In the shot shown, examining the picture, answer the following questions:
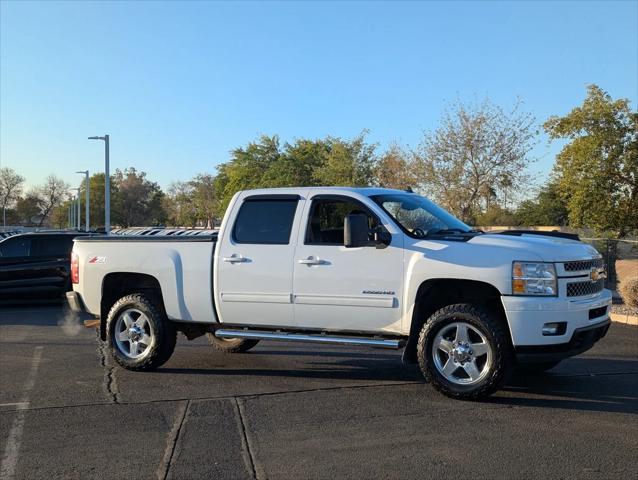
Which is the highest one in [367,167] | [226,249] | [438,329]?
[367,167]

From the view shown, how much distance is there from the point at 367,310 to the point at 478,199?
60.4 ft

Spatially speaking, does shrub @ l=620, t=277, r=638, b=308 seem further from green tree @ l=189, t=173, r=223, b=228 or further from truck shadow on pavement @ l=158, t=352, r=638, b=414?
green tree @ l=189, t=173, r=223, b=228

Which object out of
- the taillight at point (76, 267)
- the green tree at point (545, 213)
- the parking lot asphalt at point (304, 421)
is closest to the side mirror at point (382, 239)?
the parking lot asphalt at point (304, 421)

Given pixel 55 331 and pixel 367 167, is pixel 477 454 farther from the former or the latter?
pixel 367 167

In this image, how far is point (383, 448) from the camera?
5008 mm

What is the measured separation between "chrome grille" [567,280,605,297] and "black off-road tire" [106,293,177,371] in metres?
4.36

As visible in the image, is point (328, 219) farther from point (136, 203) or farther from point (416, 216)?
point (136, 203)

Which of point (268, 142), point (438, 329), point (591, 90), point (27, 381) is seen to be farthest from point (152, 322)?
point (268, 142)

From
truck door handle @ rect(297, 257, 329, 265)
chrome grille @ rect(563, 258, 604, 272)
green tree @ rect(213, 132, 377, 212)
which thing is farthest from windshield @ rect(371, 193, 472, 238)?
green tree @ rect(213, 132, 377, 212)

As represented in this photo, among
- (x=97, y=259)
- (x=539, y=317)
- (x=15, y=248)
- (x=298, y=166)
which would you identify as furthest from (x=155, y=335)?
(x=298, y=166)

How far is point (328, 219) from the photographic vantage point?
7.16 meters

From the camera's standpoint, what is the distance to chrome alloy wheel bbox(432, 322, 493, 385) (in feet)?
20.4

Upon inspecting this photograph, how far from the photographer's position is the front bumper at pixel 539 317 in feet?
19.4

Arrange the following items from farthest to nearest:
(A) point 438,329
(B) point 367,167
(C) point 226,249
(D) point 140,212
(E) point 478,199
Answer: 1. (D) point 140,212
2. (B) point 367,167
3. (E) point 478,199
4. (C) point 226,249
5. (A) point 438,329
